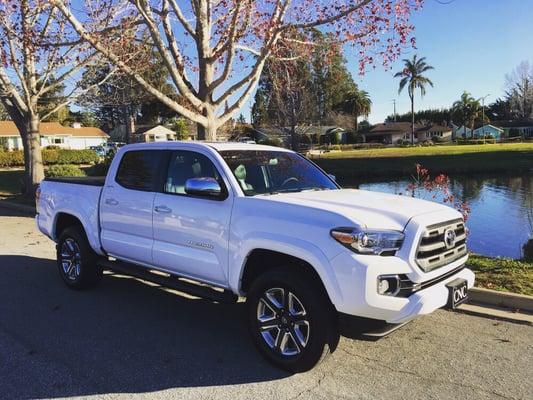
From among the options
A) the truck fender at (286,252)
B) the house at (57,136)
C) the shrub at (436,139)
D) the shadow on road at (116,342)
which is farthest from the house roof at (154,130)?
the truck fender at (286,252)

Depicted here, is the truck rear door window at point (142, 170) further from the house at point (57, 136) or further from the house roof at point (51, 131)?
the house roof at point (51, 131)

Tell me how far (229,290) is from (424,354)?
6.03 feet

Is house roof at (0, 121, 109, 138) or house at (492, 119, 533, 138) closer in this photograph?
house roof at (0, 121, 109, 138)

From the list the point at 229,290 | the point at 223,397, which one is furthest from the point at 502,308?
the point at 223,397

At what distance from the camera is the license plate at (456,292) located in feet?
Answer: 13.8

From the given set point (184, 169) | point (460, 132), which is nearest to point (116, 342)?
point (184, 169)

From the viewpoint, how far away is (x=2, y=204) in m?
17.2

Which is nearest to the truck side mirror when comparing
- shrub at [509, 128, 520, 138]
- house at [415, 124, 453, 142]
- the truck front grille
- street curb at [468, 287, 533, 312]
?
the truck front grille

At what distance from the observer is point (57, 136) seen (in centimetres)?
7350

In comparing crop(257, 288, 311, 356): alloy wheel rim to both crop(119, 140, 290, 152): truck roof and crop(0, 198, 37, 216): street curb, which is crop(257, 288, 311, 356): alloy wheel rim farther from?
crop(0, 198, 37, 216): street curb

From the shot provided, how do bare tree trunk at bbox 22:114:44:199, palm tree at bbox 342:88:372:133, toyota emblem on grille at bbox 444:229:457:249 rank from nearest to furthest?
toyota emblem on grille at bbox 444:229:457:249, bare tree trunk at bbox 22:114:44:199, palm tree at bbox 342:88:372:133

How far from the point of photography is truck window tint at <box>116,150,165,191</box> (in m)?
5.70

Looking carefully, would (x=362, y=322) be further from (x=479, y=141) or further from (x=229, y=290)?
(x=479, y=141)

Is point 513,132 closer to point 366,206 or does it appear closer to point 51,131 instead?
point 51,131
